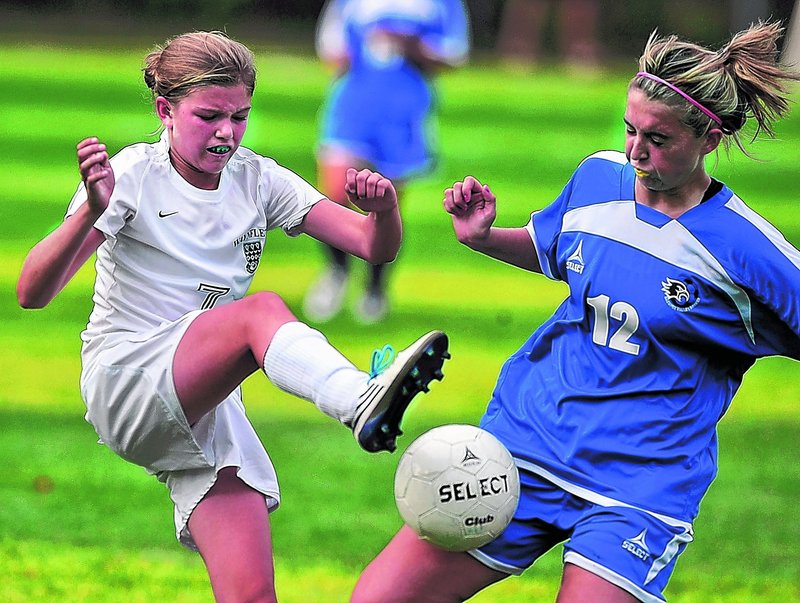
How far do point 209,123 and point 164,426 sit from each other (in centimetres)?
85

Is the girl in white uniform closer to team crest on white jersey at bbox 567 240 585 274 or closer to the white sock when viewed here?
the white sock

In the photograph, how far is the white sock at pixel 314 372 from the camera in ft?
11.4

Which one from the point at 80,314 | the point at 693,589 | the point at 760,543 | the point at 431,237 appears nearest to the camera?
the point at 693,589

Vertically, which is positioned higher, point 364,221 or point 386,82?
point 364,221

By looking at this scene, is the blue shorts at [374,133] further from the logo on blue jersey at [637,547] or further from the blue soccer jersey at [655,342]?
the logo on blue jersey at [637,547]

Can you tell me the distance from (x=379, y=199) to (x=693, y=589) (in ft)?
8.11

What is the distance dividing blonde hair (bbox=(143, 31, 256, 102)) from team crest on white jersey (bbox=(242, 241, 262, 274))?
0.45 meters

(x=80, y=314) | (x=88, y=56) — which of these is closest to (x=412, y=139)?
(x=80, y=314)

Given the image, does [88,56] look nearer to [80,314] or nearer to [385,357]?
[80,314]

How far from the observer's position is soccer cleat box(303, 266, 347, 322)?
9.47 m

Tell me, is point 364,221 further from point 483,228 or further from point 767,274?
point 767,274

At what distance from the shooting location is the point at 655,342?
3789mm

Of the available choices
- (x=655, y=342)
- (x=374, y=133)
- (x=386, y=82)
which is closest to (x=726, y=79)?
(x=655, y=342)

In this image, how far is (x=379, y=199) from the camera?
385 centimetres
